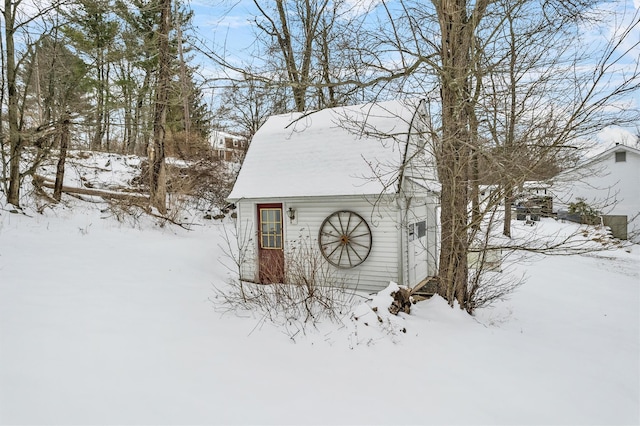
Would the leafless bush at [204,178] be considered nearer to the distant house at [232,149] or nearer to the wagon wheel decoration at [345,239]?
the distant house at [232,149]

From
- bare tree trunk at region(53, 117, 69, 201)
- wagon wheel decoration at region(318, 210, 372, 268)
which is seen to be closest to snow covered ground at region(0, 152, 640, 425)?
wagon wheel decoration at region(318, 210, 372, 268)

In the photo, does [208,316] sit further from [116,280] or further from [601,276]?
[601,276]

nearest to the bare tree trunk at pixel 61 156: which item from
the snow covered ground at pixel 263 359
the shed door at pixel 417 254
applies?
the snow covered ground at pixel 263 359

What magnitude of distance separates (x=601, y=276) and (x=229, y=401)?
12606 millimetres

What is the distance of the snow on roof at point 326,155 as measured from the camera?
7322 mm

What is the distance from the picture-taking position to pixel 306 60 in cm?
1240

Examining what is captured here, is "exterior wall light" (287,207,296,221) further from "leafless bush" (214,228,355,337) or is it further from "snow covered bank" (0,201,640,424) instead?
"leafless bush" (214,228,355,337)

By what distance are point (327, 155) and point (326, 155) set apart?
0.02 meters

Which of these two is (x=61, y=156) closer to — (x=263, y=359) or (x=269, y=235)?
(x=269, y=235)

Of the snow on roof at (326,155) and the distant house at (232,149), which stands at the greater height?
the distant house at (232,149)

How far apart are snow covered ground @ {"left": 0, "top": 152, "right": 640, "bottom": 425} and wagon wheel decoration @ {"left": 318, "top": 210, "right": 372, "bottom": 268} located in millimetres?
1747

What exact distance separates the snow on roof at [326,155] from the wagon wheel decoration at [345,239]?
65cm

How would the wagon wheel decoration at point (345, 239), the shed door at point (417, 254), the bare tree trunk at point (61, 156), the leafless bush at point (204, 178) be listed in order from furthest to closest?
the leafless bush at point (204, 178) < the bare tree trunk at point (61, 156) < the shed door at point (417, 254) < the wagon wheel decoration at point (345, 239)

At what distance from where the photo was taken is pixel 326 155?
26.2 feet
